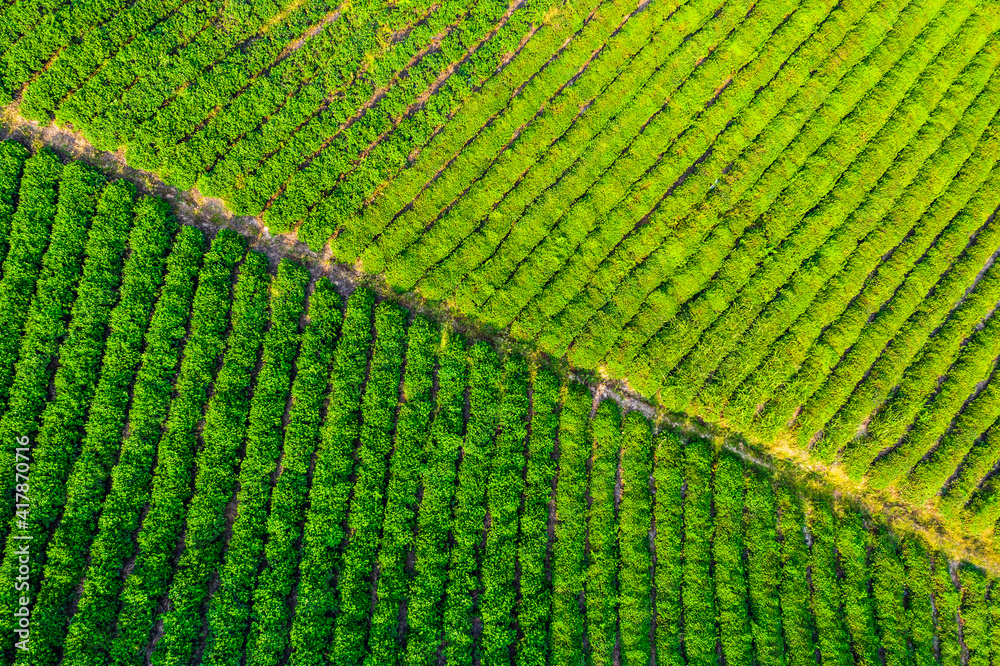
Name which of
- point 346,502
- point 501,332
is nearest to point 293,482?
point 346,502

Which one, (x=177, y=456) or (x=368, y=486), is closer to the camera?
(x=177, y=456)

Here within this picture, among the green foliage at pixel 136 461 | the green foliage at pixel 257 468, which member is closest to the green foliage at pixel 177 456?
the green foliage at pixel 136 461

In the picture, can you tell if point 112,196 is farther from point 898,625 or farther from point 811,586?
point 898,625

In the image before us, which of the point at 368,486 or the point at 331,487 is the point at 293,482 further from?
the point at 368,486

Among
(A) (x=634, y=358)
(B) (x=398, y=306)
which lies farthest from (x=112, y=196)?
(A) (x=634, y=358)

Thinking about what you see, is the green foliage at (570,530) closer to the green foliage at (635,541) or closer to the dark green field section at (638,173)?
the green foliage at (635,541)

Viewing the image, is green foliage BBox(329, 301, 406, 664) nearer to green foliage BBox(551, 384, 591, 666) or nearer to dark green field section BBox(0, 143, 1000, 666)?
dark green field section BBox(0, 143, 1000, 666)
